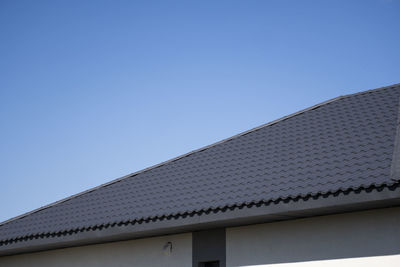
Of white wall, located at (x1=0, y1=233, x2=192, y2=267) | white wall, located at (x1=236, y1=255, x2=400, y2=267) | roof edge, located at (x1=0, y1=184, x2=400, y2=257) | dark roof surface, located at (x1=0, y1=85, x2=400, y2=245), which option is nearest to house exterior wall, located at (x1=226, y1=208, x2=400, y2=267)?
white wall, located at (x1=236, y1=255, x2=400, y2=267)

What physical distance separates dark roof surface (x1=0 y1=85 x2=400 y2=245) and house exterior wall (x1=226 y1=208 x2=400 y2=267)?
0.68 m

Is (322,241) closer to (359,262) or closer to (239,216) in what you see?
(359,262)

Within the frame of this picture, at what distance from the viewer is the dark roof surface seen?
9375mm

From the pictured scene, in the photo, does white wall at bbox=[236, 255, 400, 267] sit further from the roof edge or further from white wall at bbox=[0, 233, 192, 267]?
white wall at bbox=[0, 233, 192, 267]

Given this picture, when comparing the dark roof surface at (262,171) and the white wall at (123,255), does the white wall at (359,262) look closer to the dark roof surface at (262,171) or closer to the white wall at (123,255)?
the dark roof surface at (262,171)

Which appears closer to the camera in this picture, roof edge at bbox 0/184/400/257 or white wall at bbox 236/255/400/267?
roof edge at bbox 0/184/400/257

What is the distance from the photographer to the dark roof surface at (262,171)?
9.38m

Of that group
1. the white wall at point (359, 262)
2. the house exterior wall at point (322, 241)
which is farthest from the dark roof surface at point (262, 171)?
the white wall at point (359, 262)

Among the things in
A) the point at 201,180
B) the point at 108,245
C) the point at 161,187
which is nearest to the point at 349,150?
the point at 201,180

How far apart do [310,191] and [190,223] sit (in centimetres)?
222

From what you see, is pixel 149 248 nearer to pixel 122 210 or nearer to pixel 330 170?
pixel 122 210

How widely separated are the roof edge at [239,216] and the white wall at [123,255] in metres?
0.18

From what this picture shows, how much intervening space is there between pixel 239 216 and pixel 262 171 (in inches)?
61.6

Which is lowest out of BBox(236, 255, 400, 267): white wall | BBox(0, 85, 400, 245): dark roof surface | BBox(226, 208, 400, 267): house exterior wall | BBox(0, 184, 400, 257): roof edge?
BBox(236, 255, 400, 267): white wall
